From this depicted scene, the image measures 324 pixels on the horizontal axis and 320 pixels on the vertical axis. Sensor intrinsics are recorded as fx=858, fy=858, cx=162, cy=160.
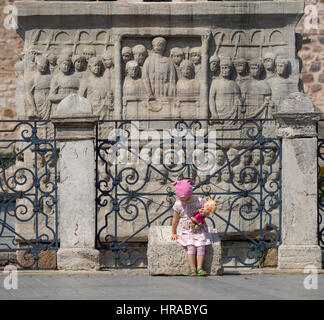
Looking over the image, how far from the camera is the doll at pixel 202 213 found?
8.64 m

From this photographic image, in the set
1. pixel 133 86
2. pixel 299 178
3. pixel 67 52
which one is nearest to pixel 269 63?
pixel 133 86

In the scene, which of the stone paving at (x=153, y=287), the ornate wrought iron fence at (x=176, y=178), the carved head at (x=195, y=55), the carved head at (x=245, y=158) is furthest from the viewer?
the carved head at (x=195, y=55)

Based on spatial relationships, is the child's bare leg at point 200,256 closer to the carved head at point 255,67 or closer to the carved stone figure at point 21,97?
the carved head at point 255,67

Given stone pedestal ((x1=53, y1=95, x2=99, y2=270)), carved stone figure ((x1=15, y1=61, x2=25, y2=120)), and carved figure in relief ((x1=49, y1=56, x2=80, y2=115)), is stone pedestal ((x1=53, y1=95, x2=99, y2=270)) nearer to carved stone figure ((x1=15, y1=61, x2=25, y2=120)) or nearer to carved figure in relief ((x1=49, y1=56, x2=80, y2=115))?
carved figure in relief ((x1=49, y1=56, x2=80, y2=115))

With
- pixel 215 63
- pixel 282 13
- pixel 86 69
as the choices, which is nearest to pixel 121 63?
pixel 86 69

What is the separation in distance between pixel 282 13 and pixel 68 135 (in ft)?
14.6

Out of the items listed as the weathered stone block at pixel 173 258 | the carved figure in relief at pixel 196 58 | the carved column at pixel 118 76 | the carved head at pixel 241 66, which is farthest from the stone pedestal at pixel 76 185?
the carved head at pixel 241 66

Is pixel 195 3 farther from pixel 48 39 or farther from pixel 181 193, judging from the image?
pixel 181 193

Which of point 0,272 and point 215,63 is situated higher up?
point 215,63

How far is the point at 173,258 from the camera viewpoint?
8.73 meters

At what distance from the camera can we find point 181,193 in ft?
28.3

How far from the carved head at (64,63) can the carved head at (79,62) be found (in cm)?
7

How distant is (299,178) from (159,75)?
357 cm

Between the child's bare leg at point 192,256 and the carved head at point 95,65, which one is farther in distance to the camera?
the carved head at point 95,65
